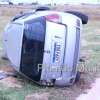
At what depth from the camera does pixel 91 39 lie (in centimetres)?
1944

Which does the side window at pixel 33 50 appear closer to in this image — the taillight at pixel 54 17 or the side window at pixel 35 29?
the side window at pixel 35 29

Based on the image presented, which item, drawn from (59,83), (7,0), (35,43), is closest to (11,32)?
(35,43)

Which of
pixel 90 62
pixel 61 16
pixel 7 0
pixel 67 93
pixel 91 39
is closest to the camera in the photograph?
pixel 67 93

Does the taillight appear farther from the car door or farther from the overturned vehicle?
the car door

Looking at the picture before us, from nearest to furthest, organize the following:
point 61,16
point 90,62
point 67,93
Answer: point 67,93 < point 61,16 < point 90,62

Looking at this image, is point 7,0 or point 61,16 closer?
point 61,16

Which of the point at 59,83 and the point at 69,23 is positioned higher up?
the point at 69,23

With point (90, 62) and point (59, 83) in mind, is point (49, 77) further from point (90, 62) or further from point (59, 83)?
point (90, 62)

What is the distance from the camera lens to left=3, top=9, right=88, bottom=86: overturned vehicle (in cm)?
1025

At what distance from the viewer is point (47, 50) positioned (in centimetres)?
1022

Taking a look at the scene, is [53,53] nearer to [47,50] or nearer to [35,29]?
[47,50]

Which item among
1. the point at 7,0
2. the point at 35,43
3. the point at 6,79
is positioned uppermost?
the point at 35,43

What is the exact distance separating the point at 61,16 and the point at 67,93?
2.01 meters

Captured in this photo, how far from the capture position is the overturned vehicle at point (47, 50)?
1025 centimetres
